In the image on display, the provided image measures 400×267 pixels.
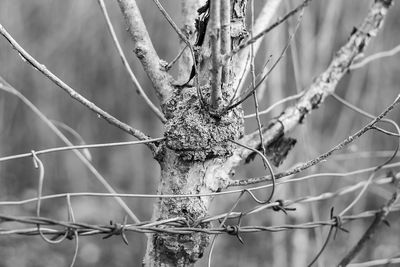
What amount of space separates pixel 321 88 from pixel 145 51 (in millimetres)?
561

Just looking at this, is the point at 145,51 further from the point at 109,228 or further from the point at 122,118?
the point at 122,118

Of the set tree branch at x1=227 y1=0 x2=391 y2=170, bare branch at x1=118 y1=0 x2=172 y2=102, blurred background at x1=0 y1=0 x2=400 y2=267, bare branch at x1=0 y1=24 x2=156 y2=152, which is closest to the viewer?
bare branch at x1=0 y1=24 x2=156 y2=152

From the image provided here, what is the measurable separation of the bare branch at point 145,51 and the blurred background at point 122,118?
2311 millimetres

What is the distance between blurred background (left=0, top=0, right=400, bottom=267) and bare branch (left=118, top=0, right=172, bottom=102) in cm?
231

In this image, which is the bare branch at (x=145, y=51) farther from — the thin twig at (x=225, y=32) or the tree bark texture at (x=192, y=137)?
the thin twig at (x=225, y=32)

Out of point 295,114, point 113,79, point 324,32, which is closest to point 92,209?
point 113,79

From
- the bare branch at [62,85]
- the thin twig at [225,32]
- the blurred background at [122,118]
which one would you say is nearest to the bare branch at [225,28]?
the thin twig at [225,32]

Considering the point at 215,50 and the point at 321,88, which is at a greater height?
the point at 321,88

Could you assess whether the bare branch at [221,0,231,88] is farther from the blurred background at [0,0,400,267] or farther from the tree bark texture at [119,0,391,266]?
the blurred background at [0,0,400,267]

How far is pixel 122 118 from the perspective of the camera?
5008mm

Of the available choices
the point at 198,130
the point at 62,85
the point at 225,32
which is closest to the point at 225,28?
the point at 225,32

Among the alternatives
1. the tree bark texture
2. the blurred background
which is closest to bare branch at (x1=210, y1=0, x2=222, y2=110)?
the tree bark texture

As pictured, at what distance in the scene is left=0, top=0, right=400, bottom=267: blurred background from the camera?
3.90 m

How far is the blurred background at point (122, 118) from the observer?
3896mm
